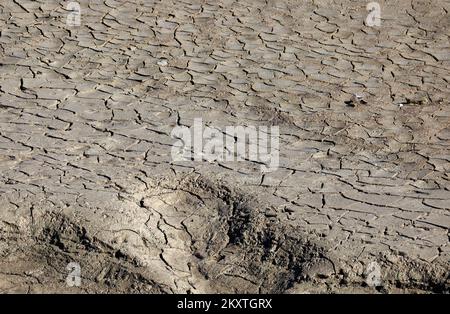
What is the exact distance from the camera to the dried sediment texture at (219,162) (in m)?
4.85

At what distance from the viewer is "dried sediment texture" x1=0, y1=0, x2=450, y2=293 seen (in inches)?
191

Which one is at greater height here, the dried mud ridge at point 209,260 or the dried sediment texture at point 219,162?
the dried sediment texture at point 219,162

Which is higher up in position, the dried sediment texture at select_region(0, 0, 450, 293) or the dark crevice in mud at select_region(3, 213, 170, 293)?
the dried sediment texture at select_region(0, 0, 450, 293)

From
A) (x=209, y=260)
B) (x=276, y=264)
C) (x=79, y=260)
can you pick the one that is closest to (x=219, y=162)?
(x=209, y=260)

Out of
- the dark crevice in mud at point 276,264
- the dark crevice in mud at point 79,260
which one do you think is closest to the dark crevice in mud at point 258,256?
the dark crevice in mud at point 276,264

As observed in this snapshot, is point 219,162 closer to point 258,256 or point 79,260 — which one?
point 258,256

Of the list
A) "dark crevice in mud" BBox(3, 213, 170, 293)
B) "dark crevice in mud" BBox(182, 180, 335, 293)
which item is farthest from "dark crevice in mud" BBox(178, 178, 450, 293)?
"dark crevice in mud" BBox(3, 213, 170, 293)

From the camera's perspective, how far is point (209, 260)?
16.2ft

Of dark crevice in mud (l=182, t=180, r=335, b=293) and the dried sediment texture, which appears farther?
the dried sediment texture

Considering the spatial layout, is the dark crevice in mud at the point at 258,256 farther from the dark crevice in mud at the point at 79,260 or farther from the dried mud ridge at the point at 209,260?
the dark crevice in mud at the point at 79,260

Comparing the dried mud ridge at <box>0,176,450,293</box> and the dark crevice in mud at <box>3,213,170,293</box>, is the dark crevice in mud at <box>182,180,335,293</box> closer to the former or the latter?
the dried mud ridge at <box>0,176,450,293</box>

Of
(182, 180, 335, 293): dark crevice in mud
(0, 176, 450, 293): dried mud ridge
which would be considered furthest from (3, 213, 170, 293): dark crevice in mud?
(182, 180, 335, 293): dark crevice in mud

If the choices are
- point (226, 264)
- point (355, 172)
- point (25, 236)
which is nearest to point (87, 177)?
point (25, 236)

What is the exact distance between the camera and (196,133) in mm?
6000
